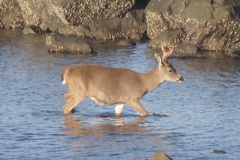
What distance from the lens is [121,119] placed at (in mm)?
14461

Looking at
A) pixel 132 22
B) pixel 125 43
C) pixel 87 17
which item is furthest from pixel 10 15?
pixel 125 43

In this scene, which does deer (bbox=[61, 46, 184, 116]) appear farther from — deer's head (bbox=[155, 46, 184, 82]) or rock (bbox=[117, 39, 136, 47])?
rock (bbox=[117, 39, 136, 47])

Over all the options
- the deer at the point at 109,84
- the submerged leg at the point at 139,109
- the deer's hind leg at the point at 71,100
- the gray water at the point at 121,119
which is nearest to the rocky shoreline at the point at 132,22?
the gray water at the point at 121,119

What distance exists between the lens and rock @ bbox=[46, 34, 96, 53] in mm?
23703

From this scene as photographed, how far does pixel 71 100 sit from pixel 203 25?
10993 mm

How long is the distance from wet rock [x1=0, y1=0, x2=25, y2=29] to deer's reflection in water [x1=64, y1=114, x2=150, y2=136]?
1642cm

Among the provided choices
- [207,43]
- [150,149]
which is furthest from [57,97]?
[207,43]

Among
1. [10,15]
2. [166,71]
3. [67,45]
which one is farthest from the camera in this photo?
[10,15]

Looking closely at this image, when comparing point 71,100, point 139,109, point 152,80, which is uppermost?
point 152,80

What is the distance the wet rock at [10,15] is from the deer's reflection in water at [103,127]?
53.9ft

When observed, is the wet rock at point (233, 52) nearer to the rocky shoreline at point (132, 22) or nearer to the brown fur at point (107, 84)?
the rocky shoreline at point (132, 22)

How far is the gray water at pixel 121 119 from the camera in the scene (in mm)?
11828

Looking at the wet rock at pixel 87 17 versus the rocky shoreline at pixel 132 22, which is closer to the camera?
the rocky shoreline at pixel 132 22

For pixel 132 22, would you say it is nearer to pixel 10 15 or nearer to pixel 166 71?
pixel 10 15
